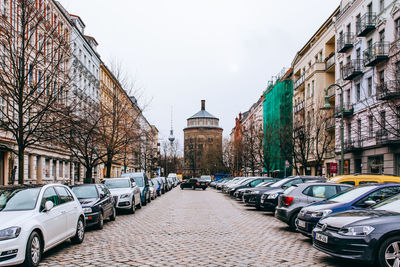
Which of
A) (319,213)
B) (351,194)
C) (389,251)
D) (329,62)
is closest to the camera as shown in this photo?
(389,251)

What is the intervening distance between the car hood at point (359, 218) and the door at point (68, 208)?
5567 mm

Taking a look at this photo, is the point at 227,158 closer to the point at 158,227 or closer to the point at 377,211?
the point at 158,227

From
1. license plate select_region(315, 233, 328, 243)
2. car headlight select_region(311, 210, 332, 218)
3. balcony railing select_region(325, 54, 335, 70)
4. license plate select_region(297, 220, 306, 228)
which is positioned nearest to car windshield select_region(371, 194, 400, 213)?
license plate select_region(315, 233, 328, 243)

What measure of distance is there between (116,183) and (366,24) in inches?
913

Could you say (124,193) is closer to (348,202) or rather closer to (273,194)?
(273,194)

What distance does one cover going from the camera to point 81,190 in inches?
594

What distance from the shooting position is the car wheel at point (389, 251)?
7020 mm

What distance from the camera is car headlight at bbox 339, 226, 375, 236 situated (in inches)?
286

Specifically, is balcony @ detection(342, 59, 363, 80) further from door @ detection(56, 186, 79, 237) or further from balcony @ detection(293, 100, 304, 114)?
door @ detection(56, 186, 79, 237)

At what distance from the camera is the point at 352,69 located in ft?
116

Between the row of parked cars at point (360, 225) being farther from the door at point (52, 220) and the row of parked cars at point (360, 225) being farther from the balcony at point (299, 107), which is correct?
the balcony at point (299, 107)

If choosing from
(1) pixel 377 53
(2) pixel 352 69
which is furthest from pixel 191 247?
(2) pixel 352 69

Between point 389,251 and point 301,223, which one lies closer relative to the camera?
point 389,251

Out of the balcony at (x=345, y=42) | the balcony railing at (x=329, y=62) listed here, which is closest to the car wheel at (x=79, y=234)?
the balcony at (x=345, y=42)
